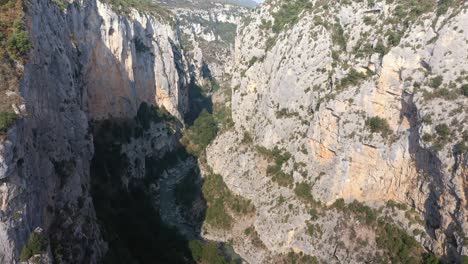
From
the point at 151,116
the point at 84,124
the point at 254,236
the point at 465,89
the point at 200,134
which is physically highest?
the point at 465,89

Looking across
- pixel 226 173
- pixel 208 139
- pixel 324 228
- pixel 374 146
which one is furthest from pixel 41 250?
pixel 208 139

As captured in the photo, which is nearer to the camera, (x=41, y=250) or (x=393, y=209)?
(x=41, y=250)

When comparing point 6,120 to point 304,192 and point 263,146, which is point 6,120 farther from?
point 263,146

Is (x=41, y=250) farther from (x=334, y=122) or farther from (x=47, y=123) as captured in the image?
(x=334, y=122)

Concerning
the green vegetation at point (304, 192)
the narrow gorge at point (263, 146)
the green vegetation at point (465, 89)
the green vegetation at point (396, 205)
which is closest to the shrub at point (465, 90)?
the green vegetation at point (465, 89)

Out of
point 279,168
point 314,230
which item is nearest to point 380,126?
point 314,230
